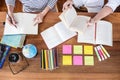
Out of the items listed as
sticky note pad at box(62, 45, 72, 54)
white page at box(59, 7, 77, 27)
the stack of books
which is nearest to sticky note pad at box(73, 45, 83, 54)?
sticky note pad at box(62, 45, 72, 54)

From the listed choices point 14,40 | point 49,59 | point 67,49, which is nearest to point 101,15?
point 67,49

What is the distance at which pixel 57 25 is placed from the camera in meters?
1.24

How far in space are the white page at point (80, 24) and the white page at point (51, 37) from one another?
0.10 meters

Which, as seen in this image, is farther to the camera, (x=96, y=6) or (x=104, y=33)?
(x=96, y=6)

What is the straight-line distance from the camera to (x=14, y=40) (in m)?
1.21

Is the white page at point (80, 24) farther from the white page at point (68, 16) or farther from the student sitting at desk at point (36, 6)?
the student sitting at desk at point (36, 6)

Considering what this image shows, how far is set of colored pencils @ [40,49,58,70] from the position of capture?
115 cm

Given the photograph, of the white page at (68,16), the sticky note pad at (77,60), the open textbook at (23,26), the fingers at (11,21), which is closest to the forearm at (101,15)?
the white page at (68,16)

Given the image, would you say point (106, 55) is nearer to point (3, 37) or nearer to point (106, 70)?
point (106, 70)

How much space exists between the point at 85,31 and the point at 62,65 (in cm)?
24

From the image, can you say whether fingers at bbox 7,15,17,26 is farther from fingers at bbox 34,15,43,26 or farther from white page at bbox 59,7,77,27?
white page at bbox 59,7,77,27

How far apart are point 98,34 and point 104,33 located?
3cm

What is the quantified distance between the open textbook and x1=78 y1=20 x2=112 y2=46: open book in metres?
0.28

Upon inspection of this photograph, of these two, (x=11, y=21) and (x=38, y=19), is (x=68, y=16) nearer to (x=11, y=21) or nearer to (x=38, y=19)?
(x=38, y=19)
